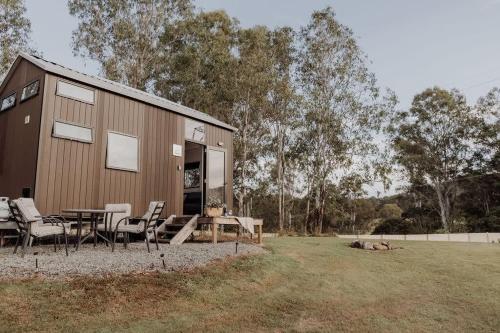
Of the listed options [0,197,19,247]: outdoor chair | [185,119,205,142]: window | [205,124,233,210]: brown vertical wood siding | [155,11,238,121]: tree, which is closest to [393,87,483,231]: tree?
[155,11,238,121]: tree

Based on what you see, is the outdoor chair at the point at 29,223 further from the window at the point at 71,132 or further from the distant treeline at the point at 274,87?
the distant treeline at the point at 274,87

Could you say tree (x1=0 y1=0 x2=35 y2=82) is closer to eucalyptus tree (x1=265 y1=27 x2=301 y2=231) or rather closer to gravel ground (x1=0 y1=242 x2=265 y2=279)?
eucalyptus tree (x1=265 y1=27 x2=301 y2=231)

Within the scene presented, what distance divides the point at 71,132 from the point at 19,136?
134 cm

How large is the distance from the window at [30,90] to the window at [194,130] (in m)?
3.77

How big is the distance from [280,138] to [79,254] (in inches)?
581

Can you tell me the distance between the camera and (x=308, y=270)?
21.4 ft

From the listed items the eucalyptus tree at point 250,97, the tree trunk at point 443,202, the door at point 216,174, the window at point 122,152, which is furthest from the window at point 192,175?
the tree trunk at point 443,202

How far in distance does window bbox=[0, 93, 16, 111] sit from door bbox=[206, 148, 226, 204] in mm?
5045

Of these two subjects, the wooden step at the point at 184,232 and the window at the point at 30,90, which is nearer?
the window at the point at 30,90

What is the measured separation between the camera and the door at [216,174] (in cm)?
1125

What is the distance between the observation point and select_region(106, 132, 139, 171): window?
8680 mm

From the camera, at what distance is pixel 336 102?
17.9m

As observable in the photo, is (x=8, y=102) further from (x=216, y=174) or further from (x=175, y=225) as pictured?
(x=216, y=174)

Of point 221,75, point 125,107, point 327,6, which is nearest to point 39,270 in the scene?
point 125,107
